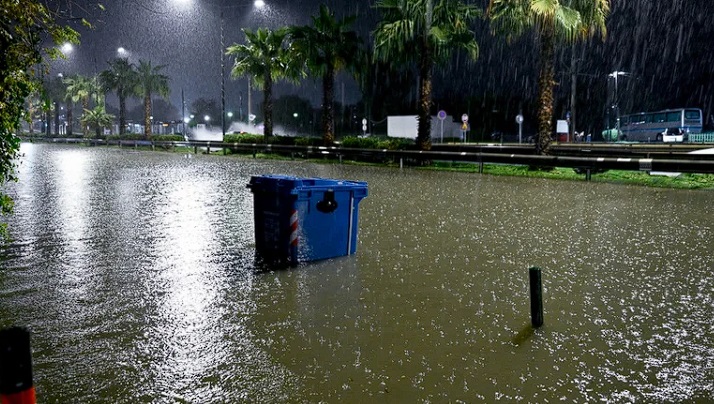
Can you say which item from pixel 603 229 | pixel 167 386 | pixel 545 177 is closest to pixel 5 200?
pixel 167 386

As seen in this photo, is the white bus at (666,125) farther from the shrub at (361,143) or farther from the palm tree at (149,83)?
the palm tree at (149,83)

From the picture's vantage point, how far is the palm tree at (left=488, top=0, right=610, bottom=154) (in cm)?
2117

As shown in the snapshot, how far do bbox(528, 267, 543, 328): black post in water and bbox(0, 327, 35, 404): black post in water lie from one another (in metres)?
3.72

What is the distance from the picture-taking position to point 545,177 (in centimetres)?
2041

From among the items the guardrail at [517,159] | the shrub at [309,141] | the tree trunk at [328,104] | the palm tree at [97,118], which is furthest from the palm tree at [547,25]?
the palm tree at [97,118]

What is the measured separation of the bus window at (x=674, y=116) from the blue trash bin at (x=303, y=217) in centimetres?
5028

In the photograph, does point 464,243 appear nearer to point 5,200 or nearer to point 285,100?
point 5,200

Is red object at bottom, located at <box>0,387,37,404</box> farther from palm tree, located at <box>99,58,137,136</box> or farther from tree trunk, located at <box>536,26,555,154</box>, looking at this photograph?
palm tree, located at <box>99,58,137,136</box>

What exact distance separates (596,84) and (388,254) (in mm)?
85597

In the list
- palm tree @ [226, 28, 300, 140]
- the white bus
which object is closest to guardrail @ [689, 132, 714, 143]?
the white bus

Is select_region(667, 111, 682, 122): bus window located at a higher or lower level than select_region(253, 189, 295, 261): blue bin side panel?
higher

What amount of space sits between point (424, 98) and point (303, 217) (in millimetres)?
20595

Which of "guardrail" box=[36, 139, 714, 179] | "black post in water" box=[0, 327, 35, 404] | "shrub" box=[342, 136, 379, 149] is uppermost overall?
"shrub" box=[342, 136, 379, 149]

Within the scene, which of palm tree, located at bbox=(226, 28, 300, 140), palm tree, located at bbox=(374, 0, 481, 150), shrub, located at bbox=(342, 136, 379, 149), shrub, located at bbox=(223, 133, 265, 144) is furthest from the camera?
shrub, located at bbox=(223, 133, 265, 144)
